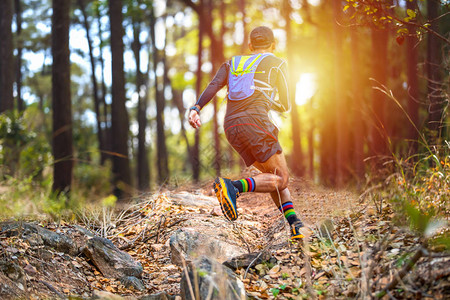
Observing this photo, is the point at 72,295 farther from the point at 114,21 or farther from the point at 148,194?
the point at 114,21

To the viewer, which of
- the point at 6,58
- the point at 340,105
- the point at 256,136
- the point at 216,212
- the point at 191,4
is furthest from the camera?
the point at 191,4

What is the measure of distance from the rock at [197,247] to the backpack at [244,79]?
143 centimetres

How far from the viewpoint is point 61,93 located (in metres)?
10.9

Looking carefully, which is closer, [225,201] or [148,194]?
[225,201]

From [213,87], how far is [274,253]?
1796mm

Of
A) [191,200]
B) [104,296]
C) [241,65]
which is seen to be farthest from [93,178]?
[104,296]

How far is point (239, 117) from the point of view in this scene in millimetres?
4465

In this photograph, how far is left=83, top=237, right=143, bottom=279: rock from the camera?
407 centimetres

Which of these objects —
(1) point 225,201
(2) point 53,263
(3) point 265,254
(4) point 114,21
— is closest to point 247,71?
(1) point 225,201

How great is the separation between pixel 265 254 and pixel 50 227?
2.30m

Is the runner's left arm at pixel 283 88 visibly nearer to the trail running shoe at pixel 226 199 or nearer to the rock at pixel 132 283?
Result: the trail running shoe at pixel 226 199

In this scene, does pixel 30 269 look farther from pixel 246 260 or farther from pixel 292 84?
pixel 292 84

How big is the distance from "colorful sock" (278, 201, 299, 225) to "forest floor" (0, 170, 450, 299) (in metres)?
0.21

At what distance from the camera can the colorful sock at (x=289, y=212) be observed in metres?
4.39
